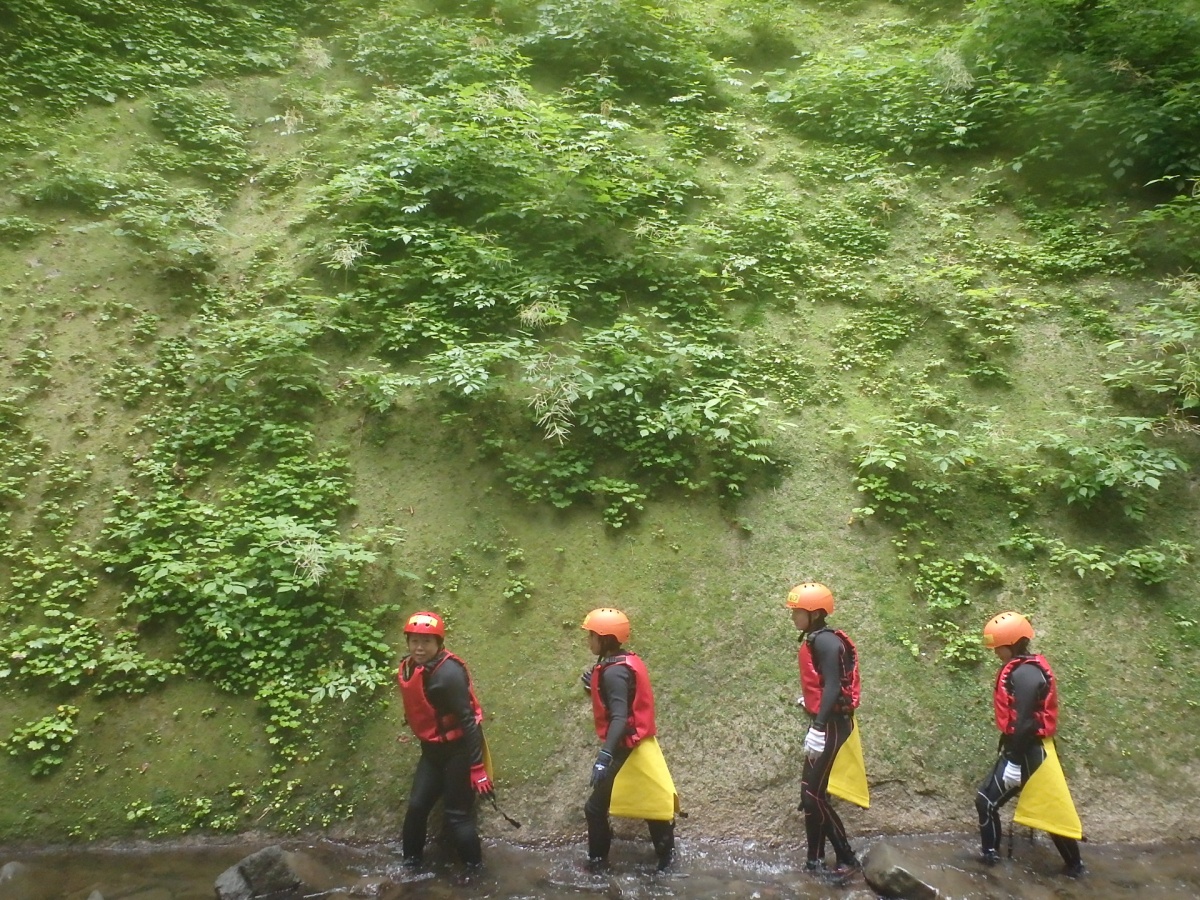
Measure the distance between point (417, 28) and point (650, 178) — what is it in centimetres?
633

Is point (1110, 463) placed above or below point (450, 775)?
above

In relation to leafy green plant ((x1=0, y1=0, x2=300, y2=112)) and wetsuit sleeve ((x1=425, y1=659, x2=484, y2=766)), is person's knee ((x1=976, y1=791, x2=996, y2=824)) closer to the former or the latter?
wetsuit sleeve ((x1=425, y1=659, x2=484, y2=766))

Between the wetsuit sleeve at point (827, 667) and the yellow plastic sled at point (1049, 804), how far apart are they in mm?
1576

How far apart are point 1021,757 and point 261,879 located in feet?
17.9

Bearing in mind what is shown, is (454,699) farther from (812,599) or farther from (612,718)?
(812,599)

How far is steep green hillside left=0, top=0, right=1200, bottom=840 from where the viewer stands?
234 inches

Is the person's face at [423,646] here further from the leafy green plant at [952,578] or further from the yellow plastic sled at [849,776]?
the leafy green plant at [952,578]

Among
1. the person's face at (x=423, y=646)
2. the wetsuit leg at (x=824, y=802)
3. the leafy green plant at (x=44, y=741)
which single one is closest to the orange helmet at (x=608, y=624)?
the person's face at (x=423, y=646)

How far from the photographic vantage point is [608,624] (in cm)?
527

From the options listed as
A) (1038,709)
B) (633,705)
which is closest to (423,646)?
(633,705)

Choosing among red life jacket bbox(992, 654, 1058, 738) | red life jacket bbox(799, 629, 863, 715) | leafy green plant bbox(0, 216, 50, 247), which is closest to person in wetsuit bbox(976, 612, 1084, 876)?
red life jacket bbox(992, 654, 1058, 738)

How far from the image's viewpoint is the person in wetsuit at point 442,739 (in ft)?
17.2

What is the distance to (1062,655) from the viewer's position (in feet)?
21.4

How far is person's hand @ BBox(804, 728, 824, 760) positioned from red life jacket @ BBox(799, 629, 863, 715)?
6.1 inches
